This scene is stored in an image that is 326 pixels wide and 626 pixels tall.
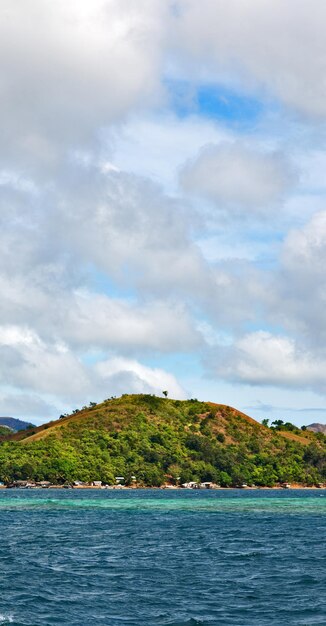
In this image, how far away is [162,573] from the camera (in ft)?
209

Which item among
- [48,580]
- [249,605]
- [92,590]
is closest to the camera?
[249,605]

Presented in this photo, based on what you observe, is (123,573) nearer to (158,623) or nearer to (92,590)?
(92,590)

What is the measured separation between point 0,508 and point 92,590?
372ft

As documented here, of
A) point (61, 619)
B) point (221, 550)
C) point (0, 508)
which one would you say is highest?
point (0, 508)

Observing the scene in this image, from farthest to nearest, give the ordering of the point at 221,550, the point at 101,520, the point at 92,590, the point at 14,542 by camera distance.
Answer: the point at 101,520 < the point at 14,542 < the point at 221,550 < the point at 92,590

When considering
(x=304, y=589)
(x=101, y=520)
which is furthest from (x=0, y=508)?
(x=304, y=589)

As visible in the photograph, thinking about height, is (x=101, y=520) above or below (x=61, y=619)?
above

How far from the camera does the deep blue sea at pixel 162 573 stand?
154 ft

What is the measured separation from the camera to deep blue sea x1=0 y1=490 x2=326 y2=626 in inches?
1844

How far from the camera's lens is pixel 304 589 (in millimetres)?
56031

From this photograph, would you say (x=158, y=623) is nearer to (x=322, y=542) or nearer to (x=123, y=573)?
(x=123, y=573)

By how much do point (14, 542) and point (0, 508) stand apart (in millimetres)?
75615

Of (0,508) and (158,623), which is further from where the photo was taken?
(0,508)

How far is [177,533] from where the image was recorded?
340ft
